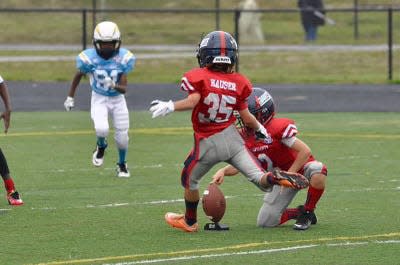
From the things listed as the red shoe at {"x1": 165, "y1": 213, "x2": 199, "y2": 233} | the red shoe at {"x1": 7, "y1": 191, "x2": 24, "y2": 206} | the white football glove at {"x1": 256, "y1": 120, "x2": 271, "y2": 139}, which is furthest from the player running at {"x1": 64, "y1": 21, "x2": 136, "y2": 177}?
the white football glove at {"x1": 256, "y1": 120, "x2": 271, "y2": 139}

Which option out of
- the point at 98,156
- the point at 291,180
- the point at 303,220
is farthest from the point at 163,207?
the point at 98,156

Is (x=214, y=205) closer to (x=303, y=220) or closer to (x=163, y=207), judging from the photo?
(x=303, y=220)

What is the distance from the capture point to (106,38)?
14016mm

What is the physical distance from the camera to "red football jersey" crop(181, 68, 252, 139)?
9969 millimetres

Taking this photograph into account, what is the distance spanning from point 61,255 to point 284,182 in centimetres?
197

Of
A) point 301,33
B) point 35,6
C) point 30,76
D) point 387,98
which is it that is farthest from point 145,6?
point 387,98


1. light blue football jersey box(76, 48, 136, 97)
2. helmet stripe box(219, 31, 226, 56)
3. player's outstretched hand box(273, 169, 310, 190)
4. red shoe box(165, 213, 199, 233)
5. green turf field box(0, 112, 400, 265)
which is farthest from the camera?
light blue football jersey box(76, 48, 136, 97)

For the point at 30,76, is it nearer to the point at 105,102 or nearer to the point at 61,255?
the point at 105,102

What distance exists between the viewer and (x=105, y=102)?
47.0ft

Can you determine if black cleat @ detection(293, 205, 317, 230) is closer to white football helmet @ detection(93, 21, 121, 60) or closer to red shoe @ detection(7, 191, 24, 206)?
red shoe @ detection(7, 191, 24, 206)

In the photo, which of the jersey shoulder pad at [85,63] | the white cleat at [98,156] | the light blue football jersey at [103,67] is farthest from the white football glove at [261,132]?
the white cleat at [98,156]

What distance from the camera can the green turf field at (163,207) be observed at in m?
9.18

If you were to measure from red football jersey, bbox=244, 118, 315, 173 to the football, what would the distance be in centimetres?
50

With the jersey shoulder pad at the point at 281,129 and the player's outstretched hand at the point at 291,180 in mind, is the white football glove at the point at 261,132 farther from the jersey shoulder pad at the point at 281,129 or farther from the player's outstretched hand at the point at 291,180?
the player's outstretched hand at the point at 291,180
